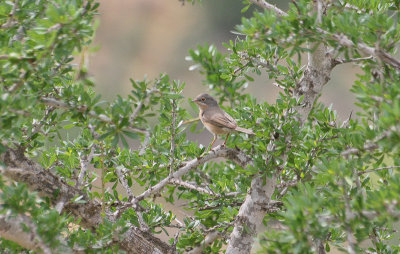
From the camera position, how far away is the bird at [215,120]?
387 cm

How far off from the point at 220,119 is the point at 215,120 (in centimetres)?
12

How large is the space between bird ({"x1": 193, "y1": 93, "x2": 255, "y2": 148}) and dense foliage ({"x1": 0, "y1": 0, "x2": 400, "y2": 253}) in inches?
8.1

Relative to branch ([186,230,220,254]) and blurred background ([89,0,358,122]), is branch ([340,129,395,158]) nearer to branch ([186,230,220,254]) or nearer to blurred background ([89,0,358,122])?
branch ([186,230,220,254])

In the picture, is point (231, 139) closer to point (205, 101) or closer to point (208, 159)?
point (208, 159)

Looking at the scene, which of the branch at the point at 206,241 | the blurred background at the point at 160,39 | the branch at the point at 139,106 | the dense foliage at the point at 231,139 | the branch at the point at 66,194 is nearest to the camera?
the dense foliage at the point at 231,139

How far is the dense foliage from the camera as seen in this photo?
7.37 ft

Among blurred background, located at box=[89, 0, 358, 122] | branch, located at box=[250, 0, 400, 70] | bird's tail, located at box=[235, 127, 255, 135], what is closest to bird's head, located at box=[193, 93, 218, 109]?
bird's tail, located at box=[235, 127, 255, 135]

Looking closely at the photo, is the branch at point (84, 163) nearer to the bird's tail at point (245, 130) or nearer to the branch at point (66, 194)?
the branch at point (66, 194)

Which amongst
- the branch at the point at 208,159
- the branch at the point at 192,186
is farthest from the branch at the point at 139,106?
the branch at the point at 192,186

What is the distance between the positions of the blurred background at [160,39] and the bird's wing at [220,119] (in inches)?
609

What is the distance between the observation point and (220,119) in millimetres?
4312

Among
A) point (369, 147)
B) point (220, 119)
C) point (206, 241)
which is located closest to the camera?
point (369, 147)

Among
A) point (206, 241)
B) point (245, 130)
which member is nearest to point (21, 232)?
point (206, 241)

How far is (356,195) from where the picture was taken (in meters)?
2.34
